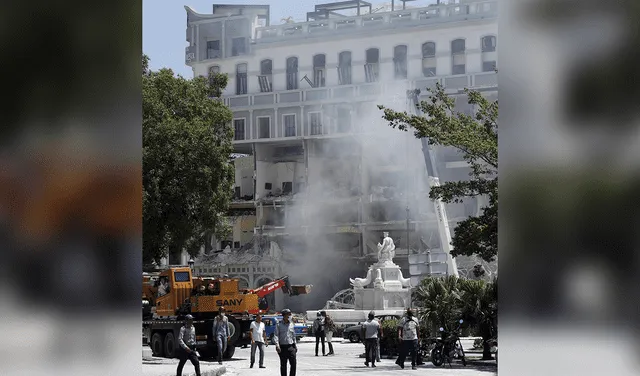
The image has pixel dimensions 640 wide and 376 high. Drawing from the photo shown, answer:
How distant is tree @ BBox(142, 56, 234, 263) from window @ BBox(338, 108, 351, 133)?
96.6ft

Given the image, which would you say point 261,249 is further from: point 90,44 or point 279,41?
point 90,44

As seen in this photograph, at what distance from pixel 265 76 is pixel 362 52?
671 cm

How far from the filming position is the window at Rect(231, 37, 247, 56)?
59750 millimetres

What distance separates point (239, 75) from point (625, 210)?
57.7 m

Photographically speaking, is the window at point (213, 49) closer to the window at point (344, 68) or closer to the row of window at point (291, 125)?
the row of window at point (291, 125)

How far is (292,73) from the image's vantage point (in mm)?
59531

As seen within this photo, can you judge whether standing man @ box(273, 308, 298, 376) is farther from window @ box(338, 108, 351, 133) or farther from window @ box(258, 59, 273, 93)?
window @ box(258, 59, 273, 93)

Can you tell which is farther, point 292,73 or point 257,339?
point 292,73

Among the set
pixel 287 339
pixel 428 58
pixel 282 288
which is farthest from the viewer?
pixel 428 58

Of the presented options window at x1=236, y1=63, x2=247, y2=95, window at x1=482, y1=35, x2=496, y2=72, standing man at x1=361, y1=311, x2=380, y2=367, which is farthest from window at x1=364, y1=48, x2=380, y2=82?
standing man at x1=361, y1=311, x2=380, y2=367

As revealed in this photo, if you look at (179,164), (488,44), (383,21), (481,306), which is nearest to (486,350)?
(481,306)

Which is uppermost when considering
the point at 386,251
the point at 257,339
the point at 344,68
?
the point at 344,68

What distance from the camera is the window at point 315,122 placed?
190 feet

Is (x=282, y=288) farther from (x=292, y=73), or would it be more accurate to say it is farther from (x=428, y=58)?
(x=292, y=73)
